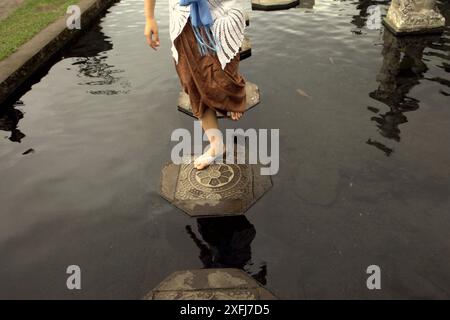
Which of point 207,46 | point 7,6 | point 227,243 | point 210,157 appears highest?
point 207,46

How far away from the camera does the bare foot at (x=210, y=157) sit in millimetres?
3045

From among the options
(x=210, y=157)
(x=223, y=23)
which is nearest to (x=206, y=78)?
(x=223, y=23)

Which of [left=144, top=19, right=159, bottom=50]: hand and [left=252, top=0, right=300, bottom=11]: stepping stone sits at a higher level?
[left=144, top=19, right=159, bottom=50]: hand

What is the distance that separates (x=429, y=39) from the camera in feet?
16.8

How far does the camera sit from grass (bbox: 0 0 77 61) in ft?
16.0

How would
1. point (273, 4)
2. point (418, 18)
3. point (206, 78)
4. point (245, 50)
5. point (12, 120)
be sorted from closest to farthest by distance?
1. point (206, 78)
2. point (12, 120)
3. point (245, 50)
4. point (418, 18)
5. point (273, 4)

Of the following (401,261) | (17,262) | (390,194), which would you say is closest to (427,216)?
(390,194)

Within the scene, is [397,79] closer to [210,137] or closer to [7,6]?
[210,137]

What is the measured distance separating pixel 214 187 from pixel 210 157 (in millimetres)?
307

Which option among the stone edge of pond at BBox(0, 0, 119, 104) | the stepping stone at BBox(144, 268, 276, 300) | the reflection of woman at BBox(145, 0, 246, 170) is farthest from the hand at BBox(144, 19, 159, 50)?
the stone edge of pond at BBox(0, 0, 119, 104)

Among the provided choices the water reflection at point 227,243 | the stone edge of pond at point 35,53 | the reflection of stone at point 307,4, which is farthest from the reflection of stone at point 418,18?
the stone edge of pond at point 35,53

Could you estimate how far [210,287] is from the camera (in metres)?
2.15

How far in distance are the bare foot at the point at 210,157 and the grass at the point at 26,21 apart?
326 cm

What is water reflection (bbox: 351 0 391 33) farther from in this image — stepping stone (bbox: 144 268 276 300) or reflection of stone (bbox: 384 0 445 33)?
stepping stone (bbox: 144 268 276 300)
